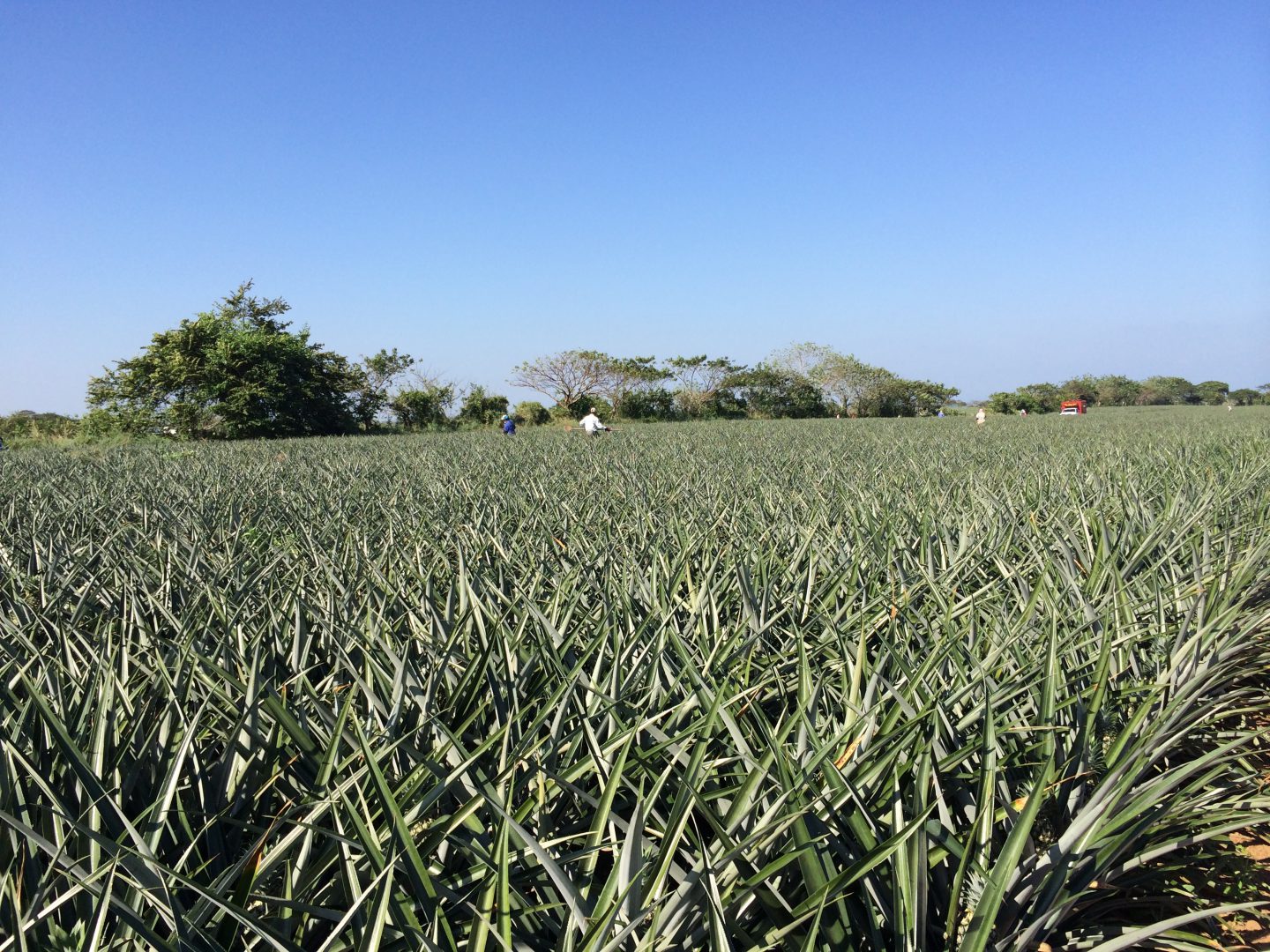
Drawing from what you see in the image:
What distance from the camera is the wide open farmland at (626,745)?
1.06m

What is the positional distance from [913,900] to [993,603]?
5.39 feet

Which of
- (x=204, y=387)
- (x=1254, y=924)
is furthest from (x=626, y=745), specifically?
(x=204, y=387)

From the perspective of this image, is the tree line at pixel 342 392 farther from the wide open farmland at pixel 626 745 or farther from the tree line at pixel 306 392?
the wide open farmland at pixel 626 745

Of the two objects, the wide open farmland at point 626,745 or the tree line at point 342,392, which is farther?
the tree line at point 342,392

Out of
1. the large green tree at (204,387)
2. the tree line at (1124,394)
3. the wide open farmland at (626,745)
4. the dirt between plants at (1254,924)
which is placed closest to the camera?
the wide open farmland at (626,745)

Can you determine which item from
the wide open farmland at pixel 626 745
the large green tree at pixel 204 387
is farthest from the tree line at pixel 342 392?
the wide open farmland at pixel 626 745

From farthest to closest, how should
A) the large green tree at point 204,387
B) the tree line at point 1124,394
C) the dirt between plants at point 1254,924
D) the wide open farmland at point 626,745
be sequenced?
the tree line at point 1124,394 → the large green tree at point 204,387 → the dirt between plants at point 1254,924 → the wide open farmland at point 626,745

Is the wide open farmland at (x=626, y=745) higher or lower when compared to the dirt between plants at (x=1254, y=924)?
higher

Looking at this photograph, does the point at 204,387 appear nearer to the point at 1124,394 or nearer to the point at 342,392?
the point at 342,392

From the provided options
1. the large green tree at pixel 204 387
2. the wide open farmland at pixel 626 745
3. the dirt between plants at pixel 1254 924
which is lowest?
the dirt between plants at pixel 1254 924

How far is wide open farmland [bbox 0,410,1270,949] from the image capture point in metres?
1.06

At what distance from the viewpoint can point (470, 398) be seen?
39344 millimetres

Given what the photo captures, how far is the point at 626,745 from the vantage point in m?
1.18

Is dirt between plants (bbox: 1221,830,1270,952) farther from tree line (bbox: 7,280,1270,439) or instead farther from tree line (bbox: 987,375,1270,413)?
tree line (bbox: 987,375,1270,413)
